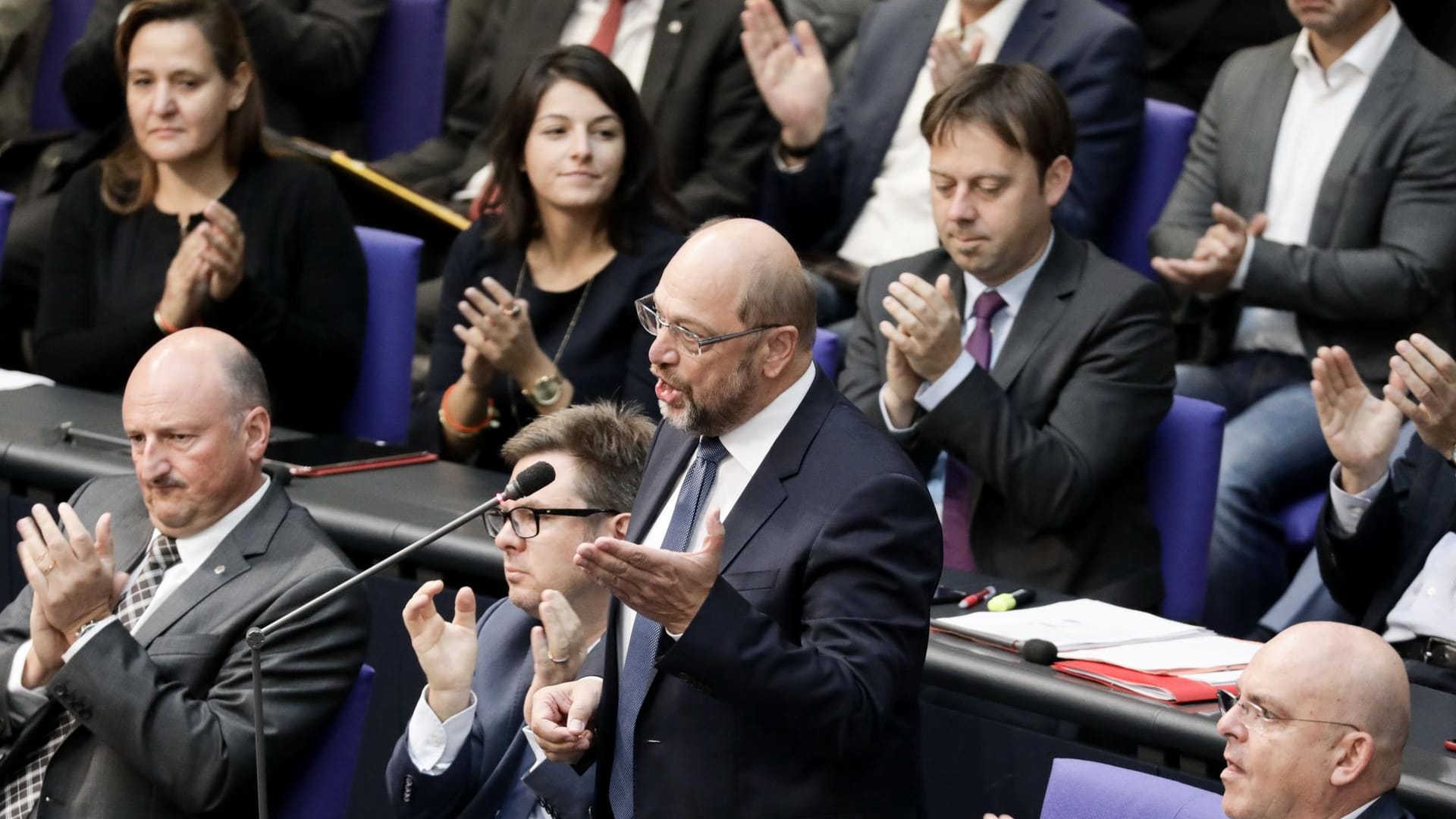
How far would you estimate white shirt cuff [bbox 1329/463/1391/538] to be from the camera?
3.29 metres

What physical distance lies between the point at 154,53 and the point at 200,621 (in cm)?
177

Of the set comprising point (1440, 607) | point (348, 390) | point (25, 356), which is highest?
point (1440, 607)

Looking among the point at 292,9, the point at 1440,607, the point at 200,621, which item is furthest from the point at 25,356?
the point at 1440,607

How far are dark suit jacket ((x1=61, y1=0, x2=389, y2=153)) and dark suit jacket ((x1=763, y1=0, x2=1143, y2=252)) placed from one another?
137cm

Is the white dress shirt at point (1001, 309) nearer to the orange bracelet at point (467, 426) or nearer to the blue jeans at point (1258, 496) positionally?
the blue jeans at point (1258, 496)

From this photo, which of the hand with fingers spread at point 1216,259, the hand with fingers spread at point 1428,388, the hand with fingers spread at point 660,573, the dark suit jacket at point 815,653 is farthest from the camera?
A: the hand with fingers spread at point 1216,259

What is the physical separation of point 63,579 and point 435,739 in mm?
583

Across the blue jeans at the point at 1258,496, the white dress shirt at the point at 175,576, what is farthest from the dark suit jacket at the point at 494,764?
the blue jeans at the point at 1258,496

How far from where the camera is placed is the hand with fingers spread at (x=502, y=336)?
3.85 metres

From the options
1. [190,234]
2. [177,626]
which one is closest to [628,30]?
[190,234]

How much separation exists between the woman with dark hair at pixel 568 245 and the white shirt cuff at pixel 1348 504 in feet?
4.36

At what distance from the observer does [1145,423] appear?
3.41 m

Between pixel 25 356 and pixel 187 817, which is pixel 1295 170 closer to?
pixel 187 817

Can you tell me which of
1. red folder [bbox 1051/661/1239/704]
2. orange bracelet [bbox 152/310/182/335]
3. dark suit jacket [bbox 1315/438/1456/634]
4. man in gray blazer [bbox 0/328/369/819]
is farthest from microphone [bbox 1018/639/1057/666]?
orange bracelet [bbox 152/310/182/335]
